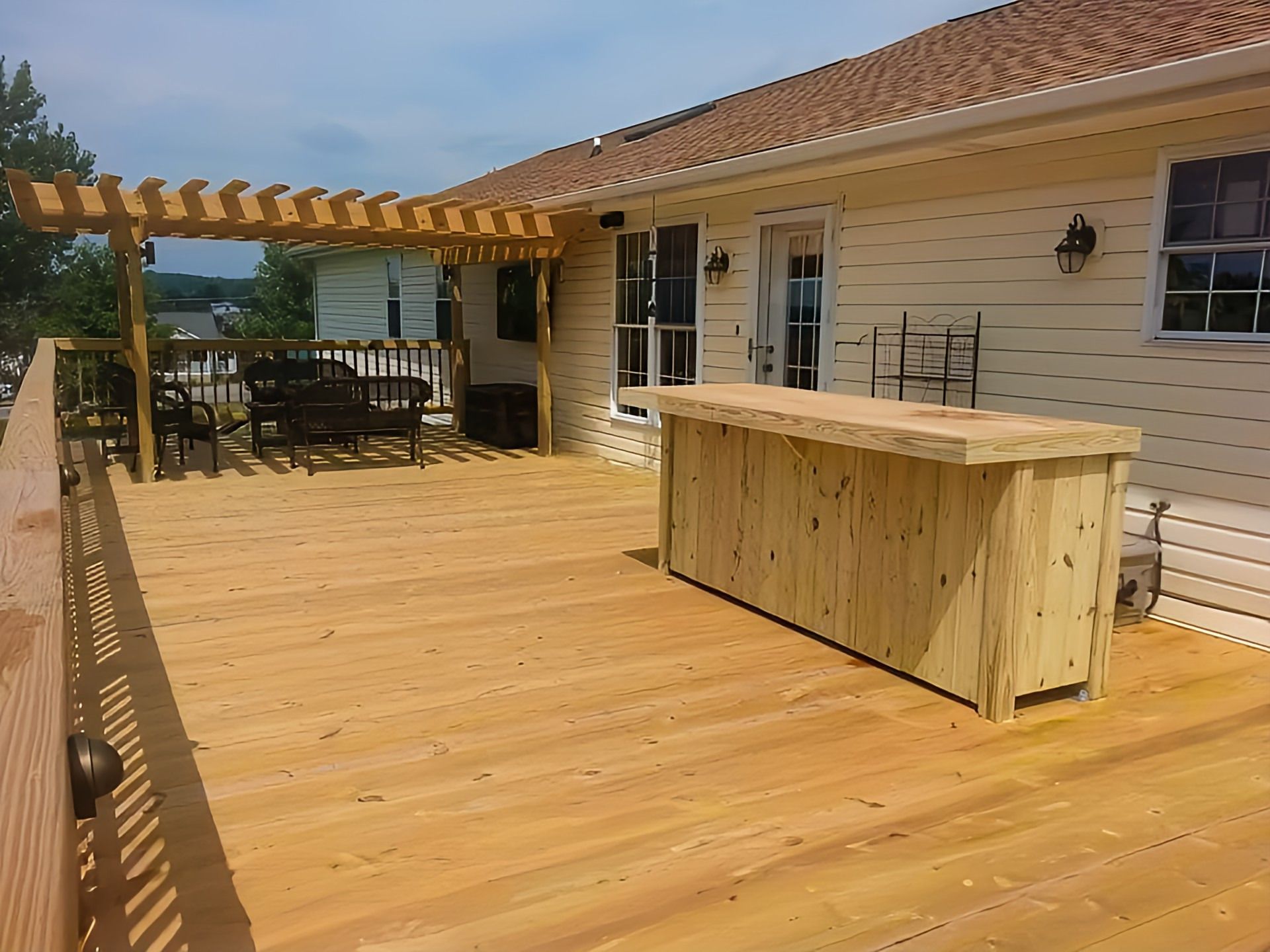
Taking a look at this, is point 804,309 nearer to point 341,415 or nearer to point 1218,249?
point 1218,249

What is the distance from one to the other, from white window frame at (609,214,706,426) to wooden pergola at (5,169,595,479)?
71cm

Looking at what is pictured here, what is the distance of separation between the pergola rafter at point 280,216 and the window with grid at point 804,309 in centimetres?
288

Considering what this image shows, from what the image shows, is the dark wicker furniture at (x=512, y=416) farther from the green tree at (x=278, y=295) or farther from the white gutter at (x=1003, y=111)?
the green tree at (x=278, y=295)

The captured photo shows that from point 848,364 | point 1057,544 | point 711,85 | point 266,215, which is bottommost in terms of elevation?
point 1057,544

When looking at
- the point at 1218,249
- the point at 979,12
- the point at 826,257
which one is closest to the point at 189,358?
the point at 826,257

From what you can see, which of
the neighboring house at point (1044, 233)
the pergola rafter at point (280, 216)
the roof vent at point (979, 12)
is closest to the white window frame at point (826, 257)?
the neighboring house at point (1044, 233)

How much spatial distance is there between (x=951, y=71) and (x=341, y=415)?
5875 mm

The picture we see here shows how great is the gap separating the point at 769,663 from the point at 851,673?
345 mm

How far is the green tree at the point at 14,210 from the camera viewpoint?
88.1 feet

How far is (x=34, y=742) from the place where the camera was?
91 cm

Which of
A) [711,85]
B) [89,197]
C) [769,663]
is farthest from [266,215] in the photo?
[711,85]

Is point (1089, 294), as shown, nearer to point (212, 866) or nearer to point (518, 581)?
point (518, 581)

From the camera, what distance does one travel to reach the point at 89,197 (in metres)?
7.35

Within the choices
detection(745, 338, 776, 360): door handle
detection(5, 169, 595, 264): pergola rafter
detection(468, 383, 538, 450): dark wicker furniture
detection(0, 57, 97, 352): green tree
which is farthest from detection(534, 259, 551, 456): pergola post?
detection(0, 57, 97, 352): green tree
